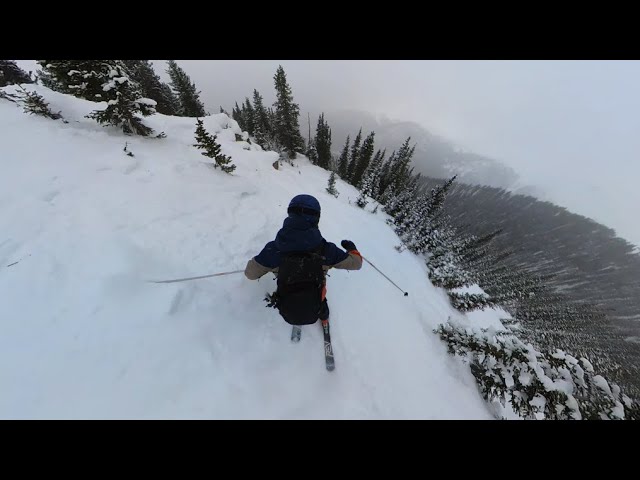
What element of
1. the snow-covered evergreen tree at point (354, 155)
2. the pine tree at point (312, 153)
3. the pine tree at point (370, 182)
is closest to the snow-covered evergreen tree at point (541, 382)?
the pine tree at point (370, 182)

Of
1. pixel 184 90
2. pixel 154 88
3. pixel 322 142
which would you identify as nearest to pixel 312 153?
pixel 322 142

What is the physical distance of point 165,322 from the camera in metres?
3.78

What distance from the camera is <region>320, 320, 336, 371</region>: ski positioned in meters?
3.99

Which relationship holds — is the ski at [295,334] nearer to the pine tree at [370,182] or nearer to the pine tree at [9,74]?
the pine tree at [370,182]

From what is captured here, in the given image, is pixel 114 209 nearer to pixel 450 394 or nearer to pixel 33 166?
pixel 33 166

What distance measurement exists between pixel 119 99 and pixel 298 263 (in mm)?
11885

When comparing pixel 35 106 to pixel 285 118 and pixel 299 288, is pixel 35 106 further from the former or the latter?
pixel 285 118

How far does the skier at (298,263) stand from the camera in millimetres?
3328

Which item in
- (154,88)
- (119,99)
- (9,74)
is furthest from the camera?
(154,88)

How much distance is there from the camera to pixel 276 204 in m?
8.34

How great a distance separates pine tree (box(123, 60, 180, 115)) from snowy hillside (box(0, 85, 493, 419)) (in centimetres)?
2655

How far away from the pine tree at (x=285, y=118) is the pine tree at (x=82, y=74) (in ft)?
85.3
